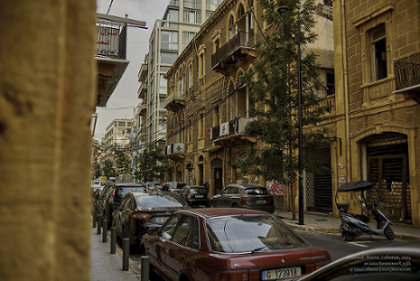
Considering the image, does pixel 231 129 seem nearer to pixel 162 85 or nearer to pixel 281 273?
pixel 281 273

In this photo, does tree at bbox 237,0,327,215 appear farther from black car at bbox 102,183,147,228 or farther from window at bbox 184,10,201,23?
window at bbox 184,10,201,23

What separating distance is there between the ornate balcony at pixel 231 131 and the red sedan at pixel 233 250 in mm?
17306

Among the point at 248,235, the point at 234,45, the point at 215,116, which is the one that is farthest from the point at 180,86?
the point at 248,235

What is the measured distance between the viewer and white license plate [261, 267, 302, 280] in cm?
429

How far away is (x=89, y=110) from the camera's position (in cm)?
107

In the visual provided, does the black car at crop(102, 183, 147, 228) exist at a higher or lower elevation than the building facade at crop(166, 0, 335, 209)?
lower

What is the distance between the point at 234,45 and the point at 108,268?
2033 cm

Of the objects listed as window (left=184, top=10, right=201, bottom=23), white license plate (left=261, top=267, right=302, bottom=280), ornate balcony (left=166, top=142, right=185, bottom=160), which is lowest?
white license plate (left=261, top=267, right=302, bottom=280)

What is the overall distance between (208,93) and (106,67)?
21878mm

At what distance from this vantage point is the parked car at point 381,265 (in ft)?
7.86

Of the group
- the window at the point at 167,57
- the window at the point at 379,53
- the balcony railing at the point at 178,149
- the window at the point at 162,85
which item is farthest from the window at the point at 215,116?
the window at the point at 167,57

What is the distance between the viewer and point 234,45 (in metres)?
25.4

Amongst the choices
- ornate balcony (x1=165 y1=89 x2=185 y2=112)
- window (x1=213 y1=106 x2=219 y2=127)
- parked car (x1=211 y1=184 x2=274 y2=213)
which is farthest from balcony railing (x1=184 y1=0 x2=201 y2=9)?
parked car (x1=211 y1=184 x2=274 y2=213)

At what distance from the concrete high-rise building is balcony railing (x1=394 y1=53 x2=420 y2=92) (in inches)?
1797
